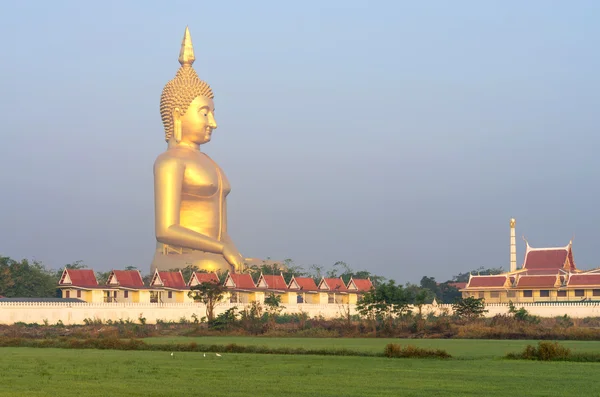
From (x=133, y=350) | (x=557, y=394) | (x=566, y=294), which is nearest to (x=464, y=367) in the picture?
(x=557, y=394)

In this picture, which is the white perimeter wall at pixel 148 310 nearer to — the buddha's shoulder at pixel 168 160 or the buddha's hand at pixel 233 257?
the buddha's hand at pixel 233 257

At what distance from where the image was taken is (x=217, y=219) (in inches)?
3302

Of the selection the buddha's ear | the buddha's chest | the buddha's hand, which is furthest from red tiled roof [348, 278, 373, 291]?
the buddha's ear

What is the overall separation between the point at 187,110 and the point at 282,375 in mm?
60167

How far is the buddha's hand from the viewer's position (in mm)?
80875

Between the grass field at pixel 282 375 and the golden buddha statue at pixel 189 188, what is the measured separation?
47.2 meters

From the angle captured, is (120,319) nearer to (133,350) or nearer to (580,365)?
(133,350)

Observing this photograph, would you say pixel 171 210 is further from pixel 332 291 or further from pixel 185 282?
pixel 332 291

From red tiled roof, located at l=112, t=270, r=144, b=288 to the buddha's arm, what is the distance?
9.74 meters

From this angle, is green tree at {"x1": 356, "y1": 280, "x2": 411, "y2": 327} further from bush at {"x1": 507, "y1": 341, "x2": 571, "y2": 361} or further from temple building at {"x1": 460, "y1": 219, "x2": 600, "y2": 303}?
temple building at {"x1": 460, "y1": 219, "x2": 600, "y2": 303}

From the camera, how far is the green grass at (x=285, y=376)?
20.0 metres

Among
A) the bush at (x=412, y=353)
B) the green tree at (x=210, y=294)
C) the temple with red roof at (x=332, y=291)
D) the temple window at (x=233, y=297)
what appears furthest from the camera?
the temple with red roof at (x=332, y=291)

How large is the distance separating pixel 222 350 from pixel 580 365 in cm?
1248

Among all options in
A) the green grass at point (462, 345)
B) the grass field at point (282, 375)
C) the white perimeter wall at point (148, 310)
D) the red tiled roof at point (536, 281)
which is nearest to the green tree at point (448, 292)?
the red tiled roof at point (536, 281)
